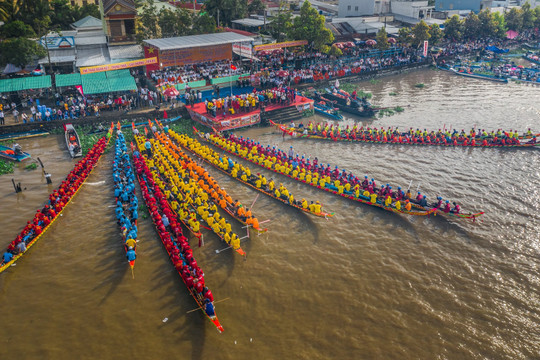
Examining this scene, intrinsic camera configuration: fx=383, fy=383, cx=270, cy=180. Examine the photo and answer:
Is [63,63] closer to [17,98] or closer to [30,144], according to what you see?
[17,98]

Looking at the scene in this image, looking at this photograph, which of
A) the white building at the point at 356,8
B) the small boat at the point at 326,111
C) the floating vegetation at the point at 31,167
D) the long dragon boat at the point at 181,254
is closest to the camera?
the long dragon boat at the point at 181,254

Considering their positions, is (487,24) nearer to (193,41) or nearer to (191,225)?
(193,41)

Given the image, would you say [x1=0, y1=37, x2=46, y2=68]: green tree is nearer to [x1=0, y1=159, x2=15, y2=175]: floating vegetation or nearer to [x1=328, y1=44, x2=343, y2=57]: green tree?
[x1=0, y1=159, x2=15, y2=175]: floating vegetation

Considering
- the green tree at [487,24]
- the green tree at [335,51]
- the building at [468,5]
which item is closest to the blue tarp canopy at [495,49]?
Result: the green tree at [487,24]

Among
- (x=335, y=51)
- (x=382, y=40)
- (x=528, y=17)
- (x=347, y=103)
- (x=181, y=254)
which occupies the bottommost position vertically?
(x=181, y=254)

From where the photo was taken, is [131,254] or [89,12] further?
[89,12]

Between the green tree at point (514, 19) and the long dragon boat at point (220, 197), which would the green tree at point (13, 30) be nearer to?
the long dragon boat at point (220, 197)

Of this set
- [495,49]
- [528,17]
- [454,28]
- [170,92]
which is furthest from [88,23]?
[528,17]
